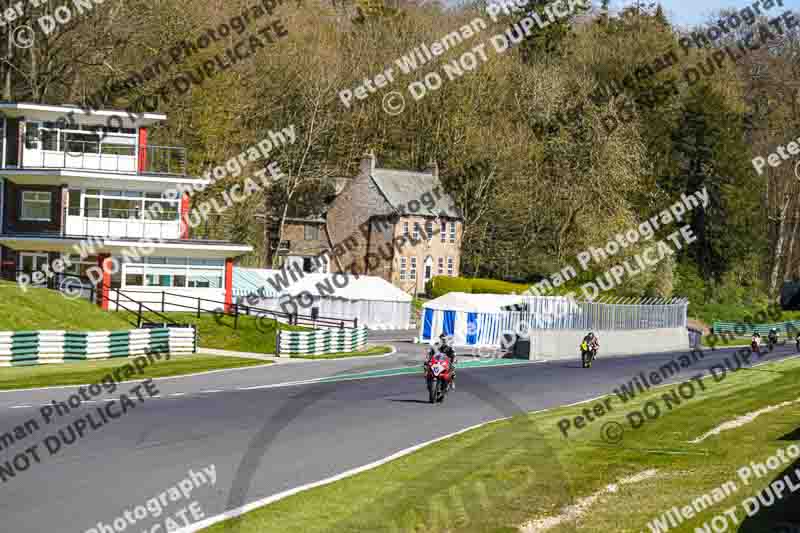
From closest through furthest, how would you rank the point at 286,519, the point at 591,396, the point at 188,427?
the point at 286,519 → the point at 188,427 → the point at 591,396

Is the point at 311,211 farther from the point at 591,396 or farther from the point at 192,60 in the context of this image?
the point at 591,396

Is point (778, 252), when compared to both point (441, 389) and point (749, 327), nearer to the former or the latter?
point (749, 327)

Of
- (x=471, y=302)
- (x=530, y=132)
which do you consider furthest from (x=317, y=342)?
(x=530, y=132)

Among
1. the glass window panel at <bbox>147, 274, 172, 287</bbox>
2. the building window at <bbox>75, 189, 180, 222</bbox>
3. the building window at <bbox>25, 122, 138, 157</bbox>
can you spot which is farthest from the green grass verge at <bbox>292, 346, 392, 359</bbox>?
the building window at <bbox>25, 122, 138, 157</bbox>

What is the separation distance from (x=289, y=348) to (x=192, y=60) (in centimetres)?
2697

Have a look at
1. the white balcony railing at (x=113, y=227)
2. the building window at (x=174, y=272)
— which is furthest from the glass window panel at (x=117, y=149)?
the building window at (x=174, y=272)

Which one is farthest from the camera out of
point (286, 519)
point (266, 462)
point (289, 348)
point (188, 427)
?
point (289, 348)

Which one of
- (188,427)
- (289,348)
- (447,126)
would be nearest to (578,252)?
(447,126)

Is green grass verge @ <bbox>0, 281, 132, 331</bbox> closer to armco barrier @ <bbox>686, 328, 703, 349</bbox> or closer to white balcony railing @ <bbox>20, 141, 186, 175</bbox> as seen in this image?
white balcony railing @ <bbox>20, 141, 186, 175</bbox>

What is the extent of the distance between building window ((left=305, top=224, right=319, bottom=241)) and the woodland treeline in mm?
1596

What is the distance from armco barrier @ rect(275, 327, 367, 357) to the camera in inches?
1769

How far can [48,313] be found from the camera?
4191 centimetres

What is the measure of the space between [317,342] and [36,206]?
606 inches

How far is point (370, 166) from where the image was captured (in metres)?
83.4
